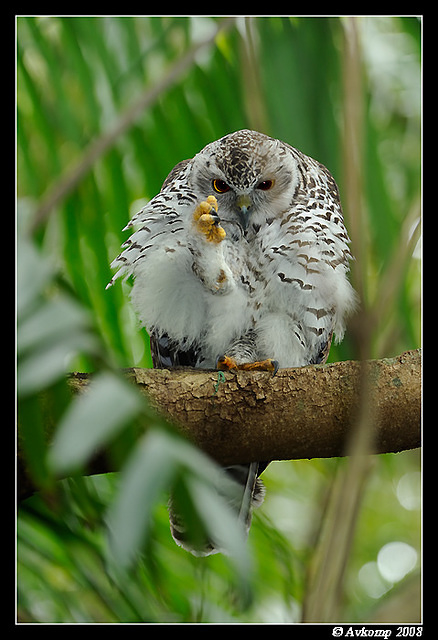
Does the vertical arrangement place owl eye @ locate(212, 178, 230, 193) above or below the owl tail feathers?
above

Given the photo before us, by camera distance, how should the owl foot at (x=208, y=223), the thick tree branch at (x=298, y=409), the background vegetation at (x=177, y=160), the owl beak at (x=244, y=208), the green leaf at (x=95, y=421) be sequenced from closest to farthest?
the green leaf at (x=95, y=421) < the background vegetation at (x=177, y=160) < the thick tree branch at (x=298, y=409) < the owl foot at (x=208, y=223) < the owl beak at (x=244, y=208)

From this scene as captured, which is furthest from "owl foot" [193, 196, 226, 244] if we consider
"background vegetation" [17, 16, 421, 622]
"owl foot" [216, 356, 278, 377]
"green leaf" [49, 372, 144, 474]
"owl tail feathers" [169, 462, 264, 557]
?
"green leaf" [49, 372, 144, 474]

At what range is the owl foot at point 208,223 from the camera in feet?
4.26

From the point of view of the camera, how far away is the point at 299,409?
1227mm

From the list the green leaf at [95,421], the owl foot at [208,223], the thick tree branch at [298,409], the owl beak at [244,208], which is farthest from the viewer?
the owl beak at [244,208]

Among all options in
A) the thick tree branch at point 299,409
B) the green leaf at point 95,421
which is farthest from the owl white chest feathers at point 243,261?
the green leaf at point 95,421

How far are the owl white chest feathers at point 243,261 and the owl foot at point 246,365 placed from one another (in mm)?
38

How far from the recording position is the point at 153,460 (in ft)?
1.73

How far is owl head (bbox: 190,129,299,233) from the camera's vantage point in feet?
4.83

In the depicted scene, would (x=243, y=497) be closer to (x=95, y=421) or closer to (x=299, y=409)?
(x=299, y=409)

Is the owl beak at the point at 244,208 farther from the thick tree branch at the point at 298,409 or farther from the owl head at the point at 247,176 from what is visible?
the thick tree branch at the point at 298,409

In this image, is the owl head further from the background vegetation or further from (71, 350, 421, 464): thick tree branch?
(71, 350, 421, 464): thick tree branch

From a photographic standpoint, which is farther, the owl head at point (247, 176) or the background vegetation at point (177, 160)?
the owl head at point (247, 176)
